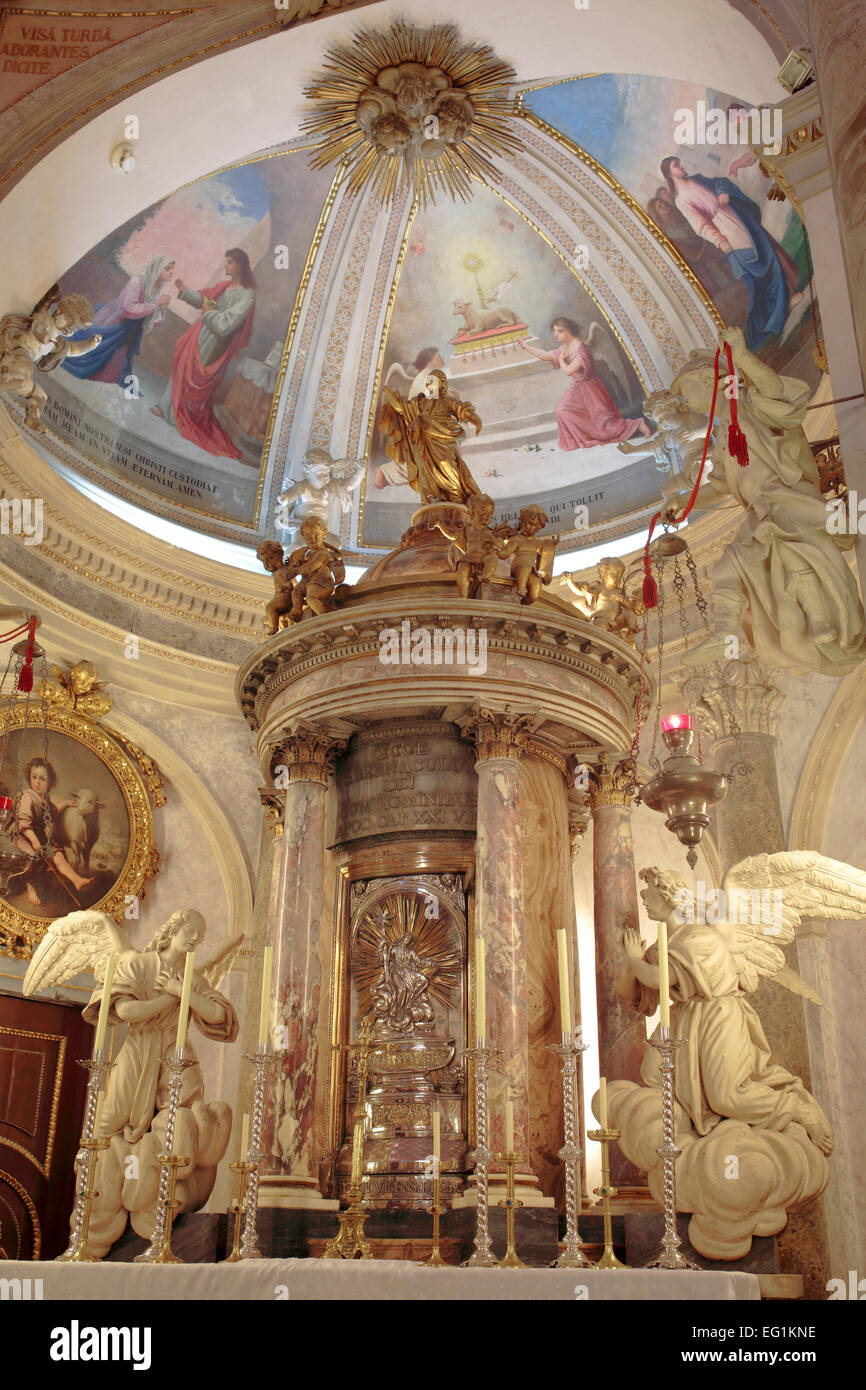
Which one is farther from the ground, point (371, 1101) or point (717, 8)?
point (717, 8)

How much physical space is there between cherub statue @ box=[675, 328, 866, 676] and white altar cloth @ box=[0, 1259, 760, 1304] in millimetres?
2303

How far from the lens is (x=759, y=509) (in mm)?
4887

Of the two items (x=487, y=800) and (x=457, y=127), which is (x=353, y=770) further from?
(x=457, y=127)

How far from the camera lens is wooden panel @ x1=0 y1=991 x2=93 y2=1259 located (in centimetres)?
1108

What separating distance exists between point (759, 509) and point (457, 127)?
933 cm

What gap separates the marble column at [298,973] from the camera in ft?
24.9

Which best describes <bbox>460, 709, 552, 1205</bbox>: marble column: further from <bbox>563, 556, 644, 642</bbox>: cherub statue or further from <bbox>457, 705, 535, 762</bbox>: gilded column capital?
<bbox>563, 556, 644, 642</bbox>: cherub statue

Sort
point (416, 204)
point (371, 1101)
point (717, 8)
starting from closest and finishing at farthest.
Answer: point (717, 8) < point (371, 1101) < point (416, 204)

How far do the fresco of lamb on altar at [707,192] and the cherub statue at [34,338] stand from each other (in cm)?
661

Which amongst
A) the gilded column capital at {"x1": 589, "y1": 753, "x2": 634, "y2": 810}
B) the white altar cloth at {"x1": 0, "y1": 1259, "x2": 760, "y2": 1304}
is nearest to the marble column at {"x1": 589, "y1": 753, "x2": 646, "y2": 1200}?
the gilded column capital at {"x1": 589, "y1": 753, "x2": 634, "y2": 810}

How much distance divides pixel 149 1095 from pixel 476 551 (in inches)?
174

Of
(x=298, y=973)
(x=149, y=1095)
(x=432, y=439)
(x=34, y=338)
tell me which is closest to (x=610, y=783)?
(x=298, y=973)
